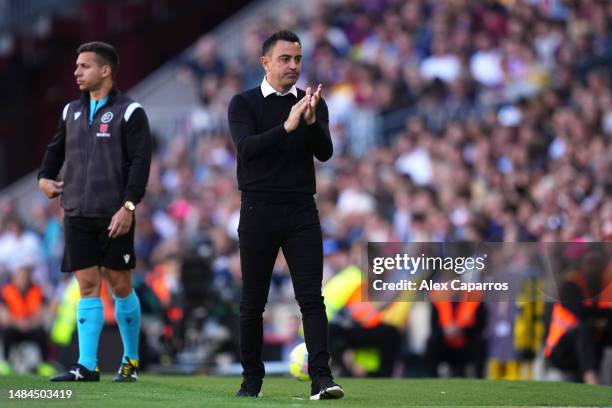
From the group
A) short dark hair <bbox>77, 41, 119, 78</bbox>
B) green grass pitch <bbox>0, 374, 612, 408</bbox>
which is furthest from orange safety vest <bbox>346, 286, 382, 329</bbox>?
short dark hair <bbox>77, 41, 119, 78</bbox>

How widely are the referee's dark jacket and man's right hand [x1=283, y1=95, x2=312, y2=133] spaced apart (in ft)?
5.86

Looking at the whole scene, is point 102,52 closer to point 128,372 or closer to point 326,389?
point 128,372

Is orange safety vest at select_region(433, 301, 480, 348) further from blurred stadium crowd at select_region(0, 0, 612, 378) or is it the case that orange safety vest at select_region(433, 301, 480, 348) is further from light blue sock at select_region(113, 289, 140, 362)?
light blue sock at select_region(113, 289, 140, 362)

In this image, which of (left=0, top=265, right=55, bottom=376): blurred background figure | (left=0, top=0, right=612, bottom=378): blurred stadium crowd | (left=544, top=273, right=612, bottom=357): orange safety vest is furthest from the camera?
(left=0, top=265, right=55, bottom=376): blurred background figure

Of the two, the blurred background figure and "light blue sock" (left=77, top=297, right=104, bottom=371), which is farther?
the blurred background figure

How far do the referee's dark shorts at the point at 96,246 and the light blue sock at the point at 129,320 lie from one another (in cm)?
33

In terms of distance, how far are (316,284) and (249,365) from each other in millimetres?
713

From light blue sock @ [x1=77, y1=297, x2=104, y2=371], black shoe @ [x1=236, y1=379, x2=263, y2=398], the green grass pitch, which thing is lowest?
the green grass pitch

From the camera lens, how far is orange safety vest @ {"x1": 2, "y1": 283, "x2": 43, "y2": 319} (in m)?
18.7

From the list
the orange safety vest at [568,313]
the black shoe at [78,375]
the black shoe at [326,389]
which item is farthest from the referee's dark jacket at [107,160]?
the orange safety vest at [568,313]

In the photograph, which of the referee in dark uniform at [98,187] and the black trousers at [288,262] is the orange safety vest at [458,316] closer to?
the referee in dark uniform at [98,187]

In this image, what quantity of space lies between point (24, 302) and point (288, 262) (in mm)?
10675

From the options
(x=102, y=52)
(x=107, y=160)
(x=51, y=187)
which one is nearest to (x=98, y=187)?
(x=107, y=160)

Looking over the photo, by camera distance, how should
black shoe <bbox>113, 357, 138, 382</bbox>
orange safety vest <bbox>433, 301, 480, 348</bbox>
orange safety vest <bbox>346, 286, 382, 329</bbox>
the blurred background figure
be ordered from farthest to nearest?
the blurred background figure
orange safety vest <bbox>346, 286, 382, 329</bbox>
orange safety vest <bbox>433, 301, 480, 348</bbox>
black shoe <bbox>113, 357, 138, 382</bbox>
